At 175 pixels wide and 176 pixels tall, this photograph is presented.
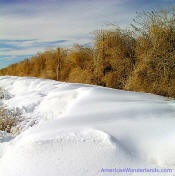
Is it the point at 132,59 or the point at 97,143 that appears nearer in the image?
the point at 97,143

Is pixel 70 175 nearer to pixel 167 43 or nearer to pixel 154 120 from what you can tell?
pixel 154 120

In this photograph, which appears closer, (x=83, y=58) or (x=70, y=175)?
(x=70, y=175)

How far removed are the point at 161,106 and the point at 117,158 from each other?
4.46ft

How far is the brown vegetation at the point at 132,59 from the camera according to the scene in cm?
473

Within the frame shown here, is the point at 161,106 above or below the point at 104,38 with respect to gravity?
below

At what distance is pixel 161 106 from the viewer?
2809 mm

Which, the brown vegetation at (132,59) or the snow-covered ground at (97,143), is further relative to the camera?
the brown vegetation at (132,59)

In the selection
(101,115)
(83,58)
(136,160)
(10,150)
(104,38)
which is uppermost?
(104,38)

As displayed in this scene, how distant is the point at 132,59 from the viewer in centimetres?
641

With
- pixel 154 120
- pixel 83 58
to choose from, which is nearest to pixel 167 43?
pixel 154 120

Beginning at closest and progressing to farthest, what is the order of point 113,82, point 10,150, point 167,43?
1. point 10,150
2. point 167,43
3. point 113,82

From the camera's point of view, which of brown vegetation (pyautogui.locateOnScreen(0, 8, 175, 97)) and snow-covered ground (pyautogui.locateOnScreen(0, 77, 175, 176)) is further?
brown vegetation (pyautogui.locateOnScreen(0, 8, 175, 97))

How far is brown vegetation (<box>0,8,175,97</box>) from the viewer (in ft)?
15.5

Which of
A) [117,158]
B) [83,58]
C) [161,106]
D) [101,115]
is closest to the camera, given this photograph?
[117,158]
